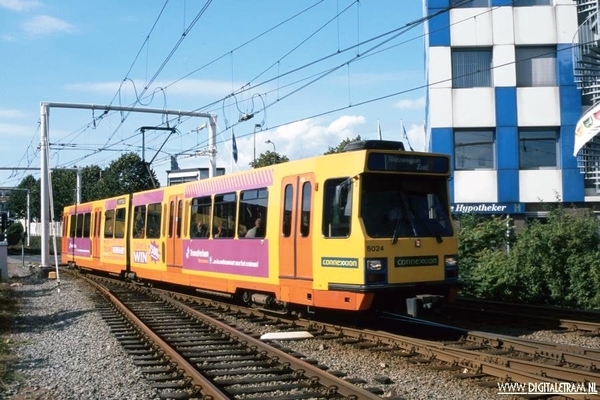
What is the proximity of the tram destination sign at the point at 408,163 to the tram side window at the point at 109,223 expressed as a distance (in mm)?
15353

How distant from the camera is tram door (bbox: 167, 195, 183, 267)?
17.3m

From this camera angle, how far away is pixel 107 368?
870cm

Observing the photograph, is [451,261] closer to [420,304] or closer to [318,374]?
[420,304]

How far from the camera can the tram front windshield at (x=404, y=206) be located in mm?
10367

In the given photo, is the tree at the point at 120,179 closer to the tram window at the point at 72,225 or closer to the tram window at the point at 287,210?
the tram window at the point at 72,225

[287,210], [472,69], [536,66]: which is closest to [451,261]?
[287,210]

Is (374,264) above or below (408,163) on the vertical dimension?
below

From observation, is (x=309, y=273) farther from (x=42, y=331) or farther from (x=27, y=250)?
(x=27, y=250)

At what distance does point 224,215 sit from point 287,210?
3040 mm

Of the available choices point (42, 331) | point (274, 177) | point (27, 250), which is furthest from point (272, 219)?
point (27, 250)

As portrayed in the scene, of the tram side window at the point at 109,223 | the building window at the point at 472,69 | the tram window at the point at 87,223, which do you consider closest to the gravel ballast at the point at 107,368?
the tram side window at the point at 109,223

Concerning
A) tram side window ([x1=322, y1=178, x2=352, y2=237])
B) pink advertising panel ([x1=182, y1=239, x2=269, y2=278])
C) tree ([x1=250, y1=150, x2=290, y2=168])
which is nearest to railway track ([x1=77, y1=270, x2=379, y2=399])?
pink advertising panel ([x1=182, y1=239, x2=269, y2=278])

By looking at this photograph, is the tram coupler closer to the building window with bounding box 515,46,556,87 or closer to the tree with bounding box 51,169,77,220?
the building window with bounding box 515,46,556,87

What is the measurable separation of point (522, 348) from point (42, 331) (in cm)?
863
